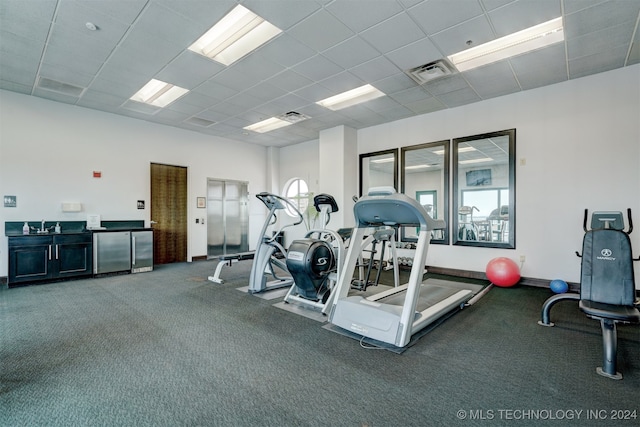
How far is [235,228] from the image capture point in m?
8.69

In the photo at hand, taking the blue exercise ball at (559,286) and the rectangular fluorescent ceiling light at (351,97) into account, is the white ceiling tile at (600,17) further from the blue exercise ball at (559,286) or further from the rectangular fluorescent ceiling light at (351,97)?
the blue exercise ball at (559,286)

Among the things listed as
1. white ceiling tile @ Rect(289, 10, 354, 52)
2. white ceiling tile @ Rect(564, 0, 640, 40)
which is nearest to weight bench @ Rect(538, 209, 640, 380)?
white ceiling tile @ Rect(564, 0, 640, 40)

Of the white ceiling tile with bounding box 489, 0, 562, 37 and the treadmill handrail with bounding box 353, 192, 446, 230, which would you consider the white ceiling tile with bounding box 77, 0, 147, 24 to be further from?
the white ceiling tile with bounding box 489, 0, 562, 37

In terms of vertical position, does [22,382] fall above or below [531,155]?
below

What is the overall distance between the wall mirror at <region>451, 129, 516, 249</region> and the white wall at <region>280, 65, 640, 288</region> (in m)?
0.14

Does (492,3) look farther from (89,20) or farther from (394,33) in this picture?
(89,20)

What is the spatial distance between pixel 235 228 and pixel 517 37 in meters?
7.48

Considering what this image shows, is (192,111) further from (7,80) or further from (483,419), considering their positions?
(483,419)

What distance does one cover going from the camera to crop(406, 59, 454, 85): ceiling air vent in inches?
171

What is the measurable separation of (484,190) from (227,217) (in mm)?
6465

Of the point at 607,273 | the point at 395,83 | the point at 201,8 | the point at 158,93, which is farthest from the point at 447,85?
the point at 158,93

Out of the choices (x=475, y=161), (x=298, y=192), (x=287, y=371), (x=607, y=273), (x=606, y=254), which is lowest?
(x=287, y=371)

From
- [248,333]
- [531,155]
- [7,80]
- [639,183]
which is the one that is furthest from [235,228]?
[639,183]

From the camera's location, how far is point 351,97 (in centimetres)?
586
